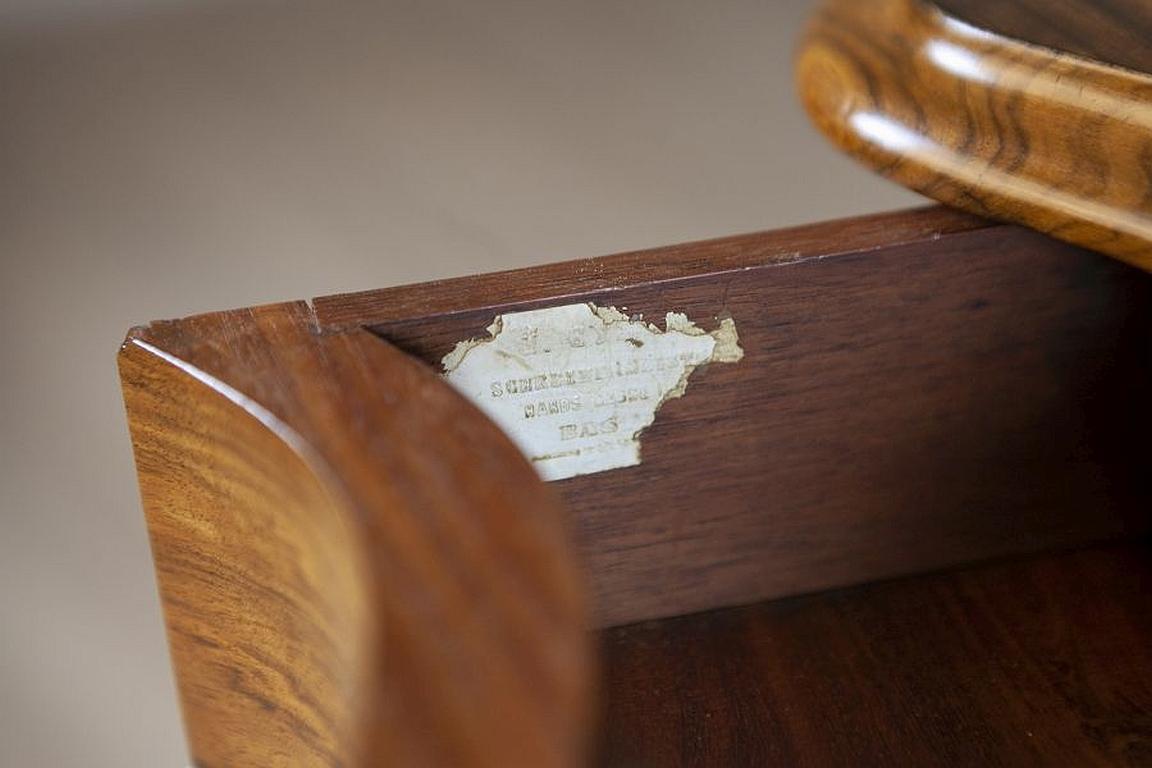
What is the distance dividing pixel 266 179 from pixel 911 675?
4.40 ft

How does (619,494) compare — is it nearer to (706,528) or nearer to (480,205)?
(706,528)

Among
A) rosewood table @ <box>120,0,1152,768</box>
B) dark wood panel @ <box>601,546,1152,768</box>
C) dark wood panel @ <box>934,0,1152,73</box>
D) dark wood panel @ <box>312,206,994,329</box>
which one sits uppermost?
dark wood panel @ <box>934,0,1152,73</box>

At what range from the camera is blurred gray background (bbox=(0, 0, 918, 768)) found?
49.1 inches

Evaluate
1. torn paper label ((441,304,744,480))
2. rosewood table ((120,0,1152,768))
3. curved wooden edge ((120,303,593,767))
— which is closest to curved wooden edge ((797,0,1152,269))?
rosewood table ((120,0,1152,768))

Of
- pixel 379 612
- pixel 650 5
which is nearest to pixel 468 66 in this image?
pixel 650 5

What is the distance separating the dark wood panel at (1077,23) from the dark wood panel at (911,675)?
25 centimetres

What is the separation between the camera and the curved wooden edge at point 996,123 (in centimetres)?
55

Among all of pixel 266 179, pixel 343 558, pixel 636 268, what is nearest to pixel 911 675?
pixel 636 268

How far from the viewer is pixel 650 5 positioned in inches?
86.7

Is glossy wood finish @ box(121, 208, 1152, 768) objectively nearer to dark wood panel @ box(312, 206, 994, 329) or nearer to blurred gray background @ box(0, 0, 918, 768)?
dark wood panel @ box(312, 206, 994, 329)

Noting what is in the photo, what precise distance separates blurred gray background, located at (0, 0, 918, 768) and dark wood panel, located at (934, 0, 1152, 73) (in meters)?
0.80

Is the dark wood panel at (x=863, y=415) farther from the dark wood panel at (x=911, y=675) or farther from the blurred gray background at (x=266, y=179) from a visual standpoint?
the blurred gray background at (x=266, y=179)

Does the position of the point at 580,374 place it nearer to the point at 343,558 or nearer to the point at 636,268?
the point at 636,268

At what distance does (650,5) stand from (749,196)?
591mm
